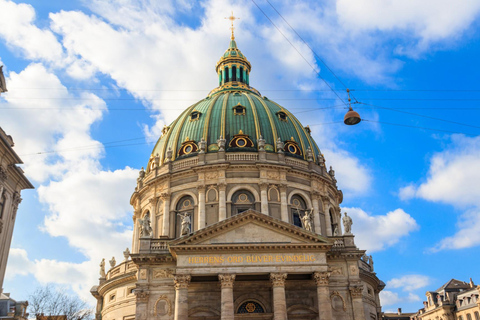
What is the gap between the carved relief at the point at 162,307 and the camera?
34469 mm

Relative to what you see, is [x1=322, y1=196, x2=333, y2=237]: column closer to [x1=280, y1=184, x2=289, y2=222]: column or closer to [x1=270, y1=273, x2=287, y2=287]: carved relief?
[x1=280, y1=184, x2=289, y2=222]: column

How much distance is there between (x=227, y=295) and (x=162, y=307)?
552cm

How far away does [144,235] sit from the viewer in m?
37.5

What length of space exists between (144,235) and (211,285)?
263 inches

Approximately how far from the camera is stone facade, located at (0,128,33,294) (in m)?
27.1

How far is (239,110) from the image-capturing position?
5162 cm

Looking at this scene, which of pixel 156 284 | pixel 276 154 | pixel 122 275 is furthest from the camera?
pixel 276 154

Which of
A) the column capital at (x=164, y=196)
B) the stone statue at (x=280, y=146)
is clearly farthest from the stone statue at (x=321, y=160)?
the column capital at (x=164, y=196)

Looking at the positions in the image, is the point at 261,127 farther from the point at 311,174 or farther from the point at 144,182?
the point at 144,182

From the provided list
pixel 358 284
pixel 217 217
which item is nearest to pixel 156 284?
pixel 217 217

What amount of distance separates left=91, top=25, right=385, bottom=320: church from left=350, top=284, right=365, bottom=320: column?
0.08 meters

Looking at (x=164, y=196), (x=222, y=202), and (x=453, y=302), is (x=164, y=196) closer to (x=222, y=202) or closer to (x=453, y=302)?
(x=222, y=202)

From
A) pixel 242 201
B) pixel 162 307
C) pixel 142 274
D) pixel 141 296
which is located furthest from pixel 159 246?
pixel 242 201

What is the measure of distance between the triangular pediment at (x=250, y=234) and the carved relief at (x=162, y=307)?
449cm
